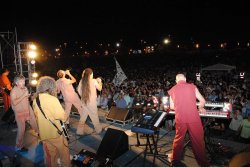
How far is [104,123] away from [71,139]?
137 cm

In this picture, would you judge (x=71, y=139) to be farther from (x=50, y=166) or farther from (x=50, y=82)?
(x=50, y=82)

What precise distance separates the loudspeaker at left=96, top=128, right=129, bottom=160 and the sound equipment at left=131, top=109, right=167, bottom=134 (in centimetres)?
39

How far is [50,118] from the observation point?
11.1 ft

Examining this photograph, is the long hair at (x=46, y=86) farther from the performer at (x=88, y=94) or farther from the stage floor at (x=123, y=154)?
the performer at (x=88, y=94)

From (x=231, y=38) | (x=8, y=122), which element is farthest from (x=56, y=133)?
(x=231, y=38)

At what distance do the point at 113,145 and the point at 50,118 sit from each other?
60.0 inches

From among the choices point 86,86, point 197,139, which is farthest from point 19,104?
point 197,139

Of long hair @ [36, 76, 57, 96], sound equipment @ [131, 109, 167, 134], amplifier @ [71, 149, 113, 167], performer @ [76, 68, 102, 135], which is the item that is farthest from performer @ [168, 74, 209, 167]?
performer @ [76, 68, 102, 135]

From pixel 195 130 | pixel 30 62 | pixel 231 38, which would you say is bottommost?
pixel 195 130

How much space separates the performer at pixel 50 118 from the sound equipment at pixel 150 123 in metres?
1.31

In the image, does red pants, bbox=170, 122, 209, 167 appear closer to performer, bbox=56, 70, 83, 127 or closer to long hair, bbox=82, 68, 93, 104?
long hair, bbox=82, 68, 93, 104

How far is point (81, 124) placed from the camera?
5.86 meters

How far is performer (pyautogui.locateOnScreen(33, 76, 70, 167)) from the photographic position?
11.0 ft

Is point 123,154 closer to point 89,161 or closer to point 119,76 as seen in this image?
point 89,161
